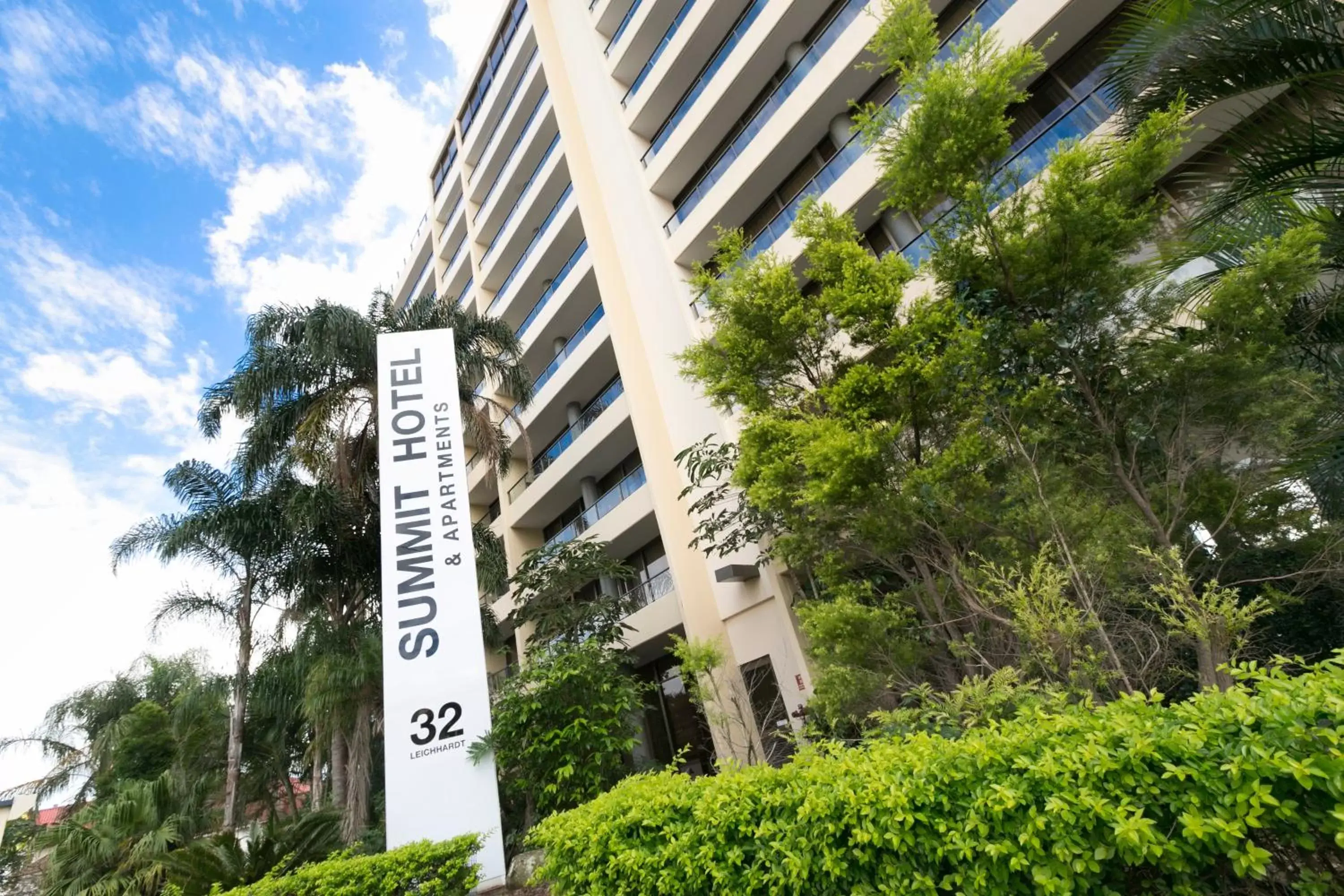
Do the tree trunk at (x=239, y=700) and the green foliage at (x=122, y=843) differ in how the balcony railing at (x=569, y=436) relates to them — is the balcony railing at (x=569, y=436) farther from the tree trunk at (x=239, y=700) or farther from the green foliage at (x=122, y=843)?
the green foliage at (x=122, y=843)

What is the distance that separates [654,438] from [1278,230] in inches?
420

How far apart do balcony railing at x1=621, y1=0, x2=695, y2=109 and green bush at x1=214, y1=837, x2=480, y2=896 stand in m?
16.6

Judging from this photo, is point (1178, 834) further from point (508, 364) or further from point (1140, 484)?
point (508, 364)

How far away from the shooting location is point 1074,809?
84.8 inches

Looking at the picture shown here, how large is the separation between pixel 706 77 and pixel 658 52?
102 inches

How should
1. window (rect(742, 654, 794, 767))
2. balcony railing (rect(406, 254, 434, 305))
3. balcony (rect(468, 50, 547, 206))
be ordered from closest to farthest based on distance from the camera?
1. window (rect(742, 654, 794, 767))
2. balcony (rect(468, 50, 547, 206))
3. balcony railing (rect(406, 254, 434, 305))

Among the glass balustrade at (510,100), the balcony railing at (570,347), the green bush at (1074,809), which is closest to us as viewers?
the green bush at (1074,809)

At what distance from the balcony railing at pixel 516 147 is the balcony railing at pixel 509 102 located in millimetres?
729

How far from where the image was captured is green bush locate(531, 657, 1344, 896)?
1.87m

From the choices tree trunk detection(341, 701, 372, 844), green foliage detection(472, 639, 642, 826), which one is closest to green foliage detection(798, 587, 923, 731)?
green foliage detection(472, 639, 642, 826)

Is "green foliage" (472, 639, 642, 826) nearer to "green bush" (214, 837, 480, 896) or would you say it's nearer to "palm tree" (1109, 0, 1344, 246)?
"green bush" (214, 837, 480, 896)

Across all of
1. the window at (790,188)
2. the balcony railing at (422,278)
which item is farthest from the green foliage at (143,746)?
the window at (790,188)

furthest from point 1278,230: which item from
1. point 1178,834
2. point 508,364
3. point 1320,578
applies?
point 508,364

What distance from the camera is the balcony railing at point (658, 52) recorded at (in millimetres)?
15352
